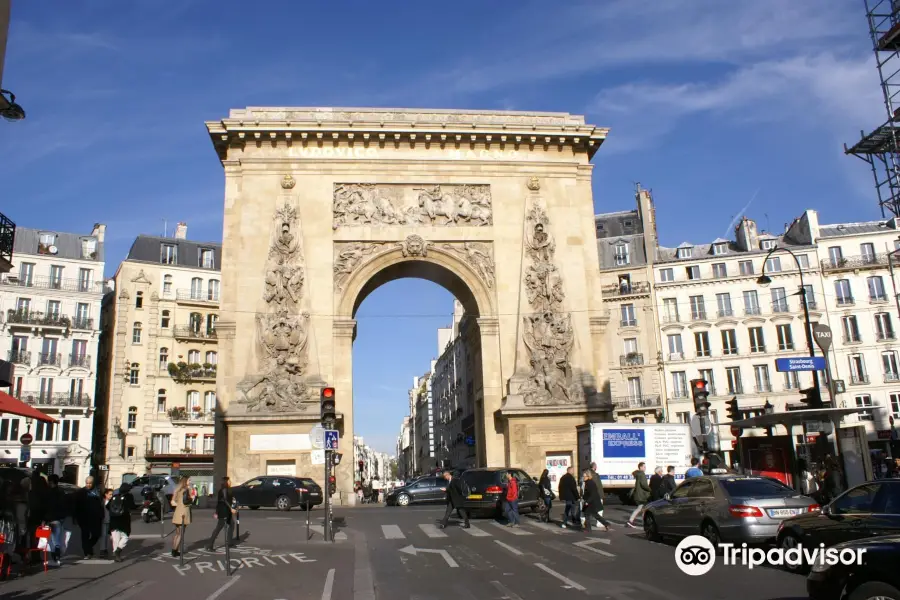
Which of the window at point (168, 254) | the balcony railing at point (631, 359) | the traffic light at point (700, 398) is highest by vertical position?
the window at point (168, 254)

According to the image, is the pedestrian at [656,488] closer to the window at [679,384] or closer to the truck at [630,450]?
the truck at [630,450]

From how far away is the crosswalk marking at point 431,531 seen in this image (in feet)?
55.8

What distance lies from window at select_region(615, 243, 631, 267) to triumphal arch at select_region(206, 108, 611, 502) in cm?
2160

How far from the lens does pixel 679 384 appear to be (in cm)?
4972

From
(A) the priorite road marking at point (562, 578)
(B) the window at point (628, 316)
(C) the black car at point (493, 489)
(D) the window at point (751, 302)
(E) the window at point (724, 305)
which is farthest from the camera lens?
(B) the window at point (628, 316)

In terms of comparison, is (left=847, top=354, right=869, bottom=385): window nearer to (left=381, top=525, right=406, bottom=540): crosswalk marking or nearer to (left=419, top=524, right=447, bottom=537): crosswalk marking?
(left=419, top=524, right=447, bottom=537): crosswalk marking

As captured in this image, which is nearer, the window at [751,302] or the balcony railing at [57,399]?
the balcony railing at [57,399]

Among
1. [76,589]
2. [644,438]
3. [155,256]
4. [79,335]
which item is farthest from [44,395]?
[76,589]

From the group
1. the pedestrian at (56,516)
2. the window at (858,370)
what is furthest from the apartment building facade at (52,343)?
the window at (858,370)

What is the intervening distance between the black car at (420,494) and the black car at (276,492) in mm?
5029

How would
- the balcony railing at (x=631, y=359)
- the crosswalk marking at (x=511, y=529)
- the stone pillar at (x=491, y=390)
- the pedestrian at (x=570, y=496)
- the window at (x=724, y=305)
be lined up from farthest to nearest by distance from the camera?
1. the balcony railing at (x=631, y=359)
2. the window at (x=724, y=305)
3. the stone pillar at (x=491, y=390)
4. the pedestrian at (x=570, y=496)
5. the crosswalk marking at (x=511, y=529)

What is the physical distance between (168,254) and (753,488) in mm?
47553

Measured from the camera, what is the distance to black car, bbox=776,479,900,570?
927 cm

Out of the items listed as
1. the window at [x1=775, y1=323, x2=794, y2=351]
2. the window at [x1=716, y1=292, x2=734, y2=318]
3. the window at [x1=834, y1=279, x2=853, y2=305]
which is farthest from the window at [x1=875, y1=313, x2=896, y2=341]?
the window at [x1=716, y1=292, x2=734, y2=318]
